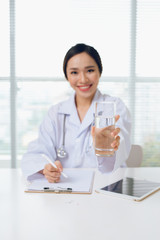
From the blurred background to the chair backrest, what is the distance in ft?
4.66

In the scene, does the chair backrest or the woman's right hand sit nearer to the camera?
the woman's right hand

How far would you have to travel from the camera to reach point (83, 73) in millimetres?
1841

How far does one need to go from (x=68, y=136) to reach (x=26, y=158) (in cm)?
42

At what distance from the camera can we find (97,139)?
3.72 feet

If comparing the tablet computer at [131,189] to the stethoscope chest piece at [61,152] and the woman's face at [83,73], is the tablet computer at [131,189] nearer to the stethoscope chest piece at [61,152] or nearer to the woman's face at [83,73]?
the stethoscope chest piece at [61,152]

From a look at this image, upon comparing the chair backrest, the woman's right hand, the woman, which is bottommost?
the chair backrest

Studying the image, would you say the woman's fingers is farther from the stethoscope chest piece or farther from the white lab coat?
the stethoscope chest piece

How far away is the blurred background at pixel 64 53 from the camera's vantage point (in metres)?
3.20

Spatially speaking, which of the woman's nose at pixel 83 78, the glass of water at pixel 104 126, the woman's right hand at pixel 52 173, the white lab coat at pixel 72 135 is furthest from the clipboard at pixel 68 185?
the woman's nose at pixel 83 78

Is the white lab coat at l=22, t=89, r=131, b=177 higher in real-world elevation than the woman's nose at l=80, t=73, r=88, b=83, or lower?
lower

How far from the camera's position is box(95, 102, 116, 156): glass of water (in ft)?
3.59

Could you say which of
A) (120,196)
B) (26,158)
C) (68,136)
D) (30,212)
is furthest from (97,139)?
(68,136)

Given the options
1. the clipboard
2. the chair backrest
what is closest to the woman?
→ the chair backrest

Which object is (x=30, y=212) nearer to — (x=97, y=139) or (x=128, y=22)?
(x=97, y=139)
